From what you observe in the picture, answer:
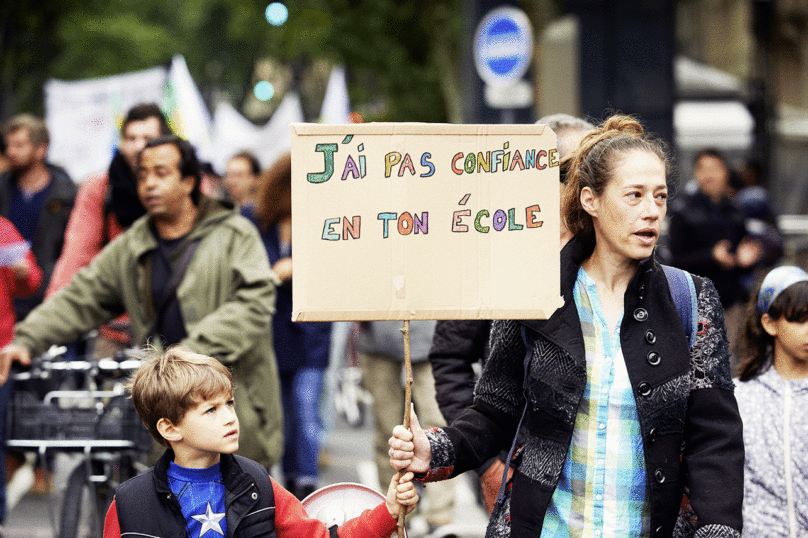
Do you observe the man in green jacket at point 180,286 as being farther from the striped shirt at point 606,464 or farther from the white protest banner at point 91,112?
the white protest banner at point 91,112

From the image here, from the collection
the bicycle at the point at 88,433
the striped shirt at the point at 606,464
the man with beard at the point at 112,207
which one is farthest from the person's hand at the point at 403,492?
the man with beard at the point at 112,207

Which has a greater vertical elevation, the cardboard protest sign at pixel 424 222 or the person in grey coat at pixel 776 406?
the cardboard protest sign at pixel 424 222

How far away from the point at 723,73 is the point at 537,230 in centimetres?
1600

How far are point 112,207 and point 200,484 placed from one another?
Answer: 3.09 m

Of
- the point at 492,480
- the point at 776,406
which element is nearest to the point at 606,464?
the point at 492,480

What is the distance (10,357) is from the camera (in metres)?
5.09

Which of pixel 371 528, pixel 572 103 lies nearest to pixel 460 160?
pixel 371 528

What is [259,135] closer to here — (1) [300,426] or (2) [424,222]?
(1) [300,426]

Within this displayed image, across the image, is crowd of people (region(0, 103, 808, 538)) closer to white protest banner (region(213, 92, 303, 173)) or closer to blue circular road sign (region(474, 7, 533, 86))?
blue circular road sign (region(474, 7, 533, 86))

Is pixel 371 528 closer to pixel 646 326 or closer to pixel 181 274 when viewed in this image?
pixel 646 326

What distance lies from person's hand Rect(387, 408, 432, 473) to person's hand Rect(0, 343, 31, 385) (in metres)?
2.46

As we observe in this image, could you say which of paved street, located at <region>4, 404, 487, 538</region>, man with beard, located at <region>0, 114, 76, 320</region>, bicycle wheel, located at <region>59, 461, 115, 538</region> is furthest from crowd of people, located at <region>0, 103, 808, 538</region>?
man with beard, located at <region>0, 114, 76, 320</region>

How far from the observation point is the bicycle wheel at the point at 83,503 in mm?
5527

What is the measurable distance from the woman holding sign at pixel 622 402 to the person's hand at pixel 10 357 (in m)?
2.45
